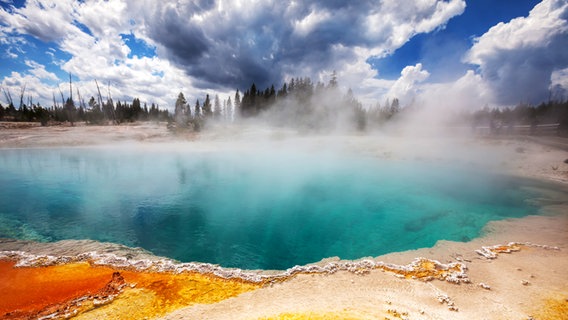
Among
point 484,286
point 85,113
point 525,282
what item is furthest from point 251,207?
point 85,113

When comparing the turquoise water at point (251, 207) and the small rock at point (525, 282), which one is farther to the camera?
the turquoise water at point (251, 207)

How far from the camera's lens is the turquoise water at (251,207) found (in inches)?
272

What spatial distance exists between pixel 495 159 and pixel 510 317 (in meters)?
22.4

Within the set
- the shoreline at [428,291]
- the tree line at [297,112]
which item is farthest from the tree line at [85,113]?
the shoreline at [428,291]

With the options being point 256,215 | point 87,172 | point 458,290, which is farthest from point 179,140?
point 458,290

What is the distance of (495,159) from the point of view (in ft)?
65.7

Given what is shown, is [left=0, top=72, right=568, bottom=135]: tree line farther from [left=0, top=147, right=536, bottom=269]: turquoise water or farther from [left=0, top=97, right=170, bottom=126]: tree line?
[left=0, top=147, right=536, bottom=269]: turquoise water

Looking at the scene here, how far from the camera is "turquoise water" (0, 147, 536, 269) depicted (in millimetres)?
6898

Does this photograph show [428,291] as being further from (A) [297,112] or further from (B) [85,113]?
(B) [85,113]

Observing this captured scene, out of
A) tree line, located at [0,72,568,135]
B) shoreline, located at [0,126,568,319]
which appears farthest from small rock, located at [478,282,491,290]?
tree line, located at [0,72,568,135]

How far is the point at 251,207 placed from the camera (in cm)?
988

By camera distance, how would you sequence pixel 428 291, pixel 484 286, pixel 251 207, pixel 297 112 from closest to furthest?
1. pixel 428 291
2. pixel 484 286
3. pixel 251 207
4. pixel 297 112

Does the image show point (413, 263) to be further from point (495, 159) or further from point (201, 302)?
point (495, 159)

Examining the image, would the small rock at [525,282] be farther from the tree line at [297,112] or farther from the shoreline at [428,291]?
the tree line at [297,112]
